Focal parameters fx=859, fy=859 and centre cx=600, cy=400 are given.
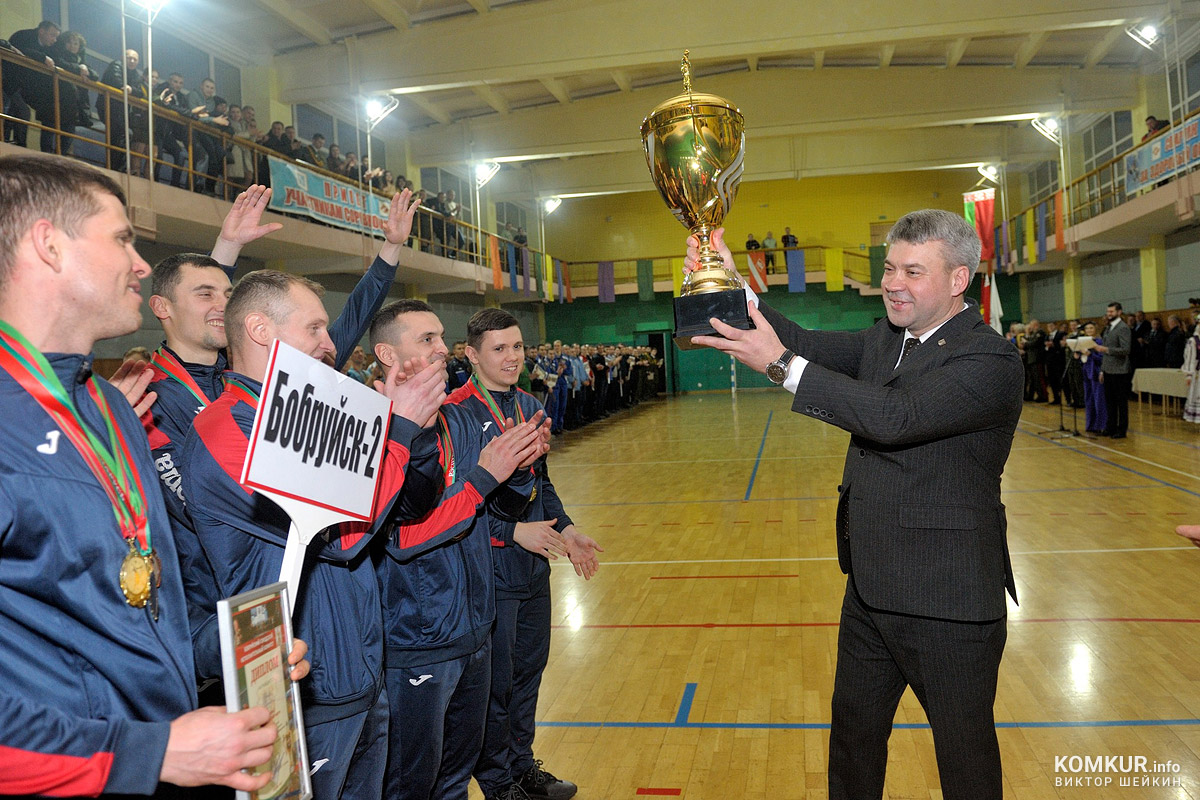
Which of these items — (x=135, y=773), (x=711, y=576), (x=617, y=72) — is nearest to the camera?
(x=135, y=773)

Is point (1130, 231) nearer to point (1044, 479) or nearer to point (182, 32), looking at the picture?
point (1044, 479)

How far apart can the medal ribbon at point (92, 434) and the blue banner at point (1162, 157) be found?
50.2 ft

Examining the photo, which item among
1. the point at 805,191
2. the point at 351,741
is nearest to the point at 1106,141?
the point at 805,191

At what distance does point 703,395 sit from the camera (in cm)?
2730

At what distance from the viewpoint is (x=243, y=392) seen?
174 cm

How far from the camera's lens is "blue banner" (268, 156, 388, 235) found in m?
11.7

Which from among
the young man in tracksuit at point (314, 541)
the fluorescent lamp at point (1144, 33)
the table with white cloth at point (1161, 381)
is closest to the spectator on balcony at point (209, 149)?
the young man in tracksuit at point (314, 541)

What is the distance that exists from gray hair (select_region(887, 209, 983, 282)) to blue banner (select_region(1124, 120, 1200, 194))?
44.3ft

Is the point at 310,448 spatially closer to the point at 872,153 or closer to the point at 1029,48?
the point at 1029,48

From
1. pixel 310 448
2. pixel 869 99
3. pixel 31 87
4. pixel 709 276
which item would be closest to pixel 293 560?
pixel 310 448

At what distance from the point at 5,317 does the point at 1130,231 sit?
19.9 m

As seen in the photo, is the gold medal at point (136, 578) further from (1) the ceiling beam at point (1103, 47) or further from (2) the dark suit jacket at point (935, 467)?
(1) the ceiling beam at point (1103, 47)

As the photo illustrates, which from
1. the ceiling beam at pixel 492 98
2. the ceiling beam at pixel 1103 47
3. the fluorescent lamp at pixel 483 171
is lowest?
the fluorescent lamp at pixel 483 171

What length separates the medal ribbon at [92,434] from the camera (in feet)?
3.94
